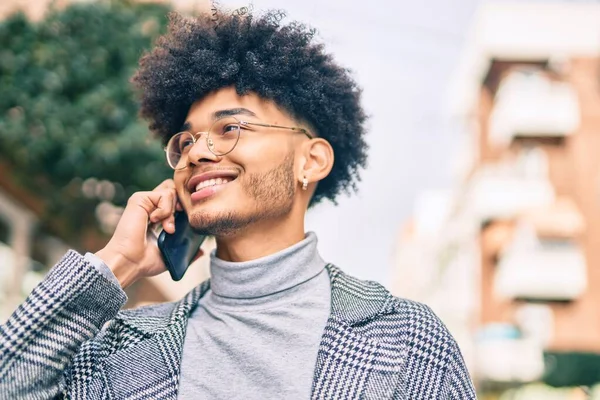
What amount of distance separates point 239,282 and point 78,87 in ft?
29.0

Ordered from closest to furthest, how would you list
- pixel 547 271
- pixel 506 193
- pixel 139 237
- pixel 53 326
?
pixel 53 326, pixel 139 237, pixel 547 271, pixel 506 193

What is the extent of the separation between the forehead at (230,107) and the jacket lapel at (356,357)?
63cm

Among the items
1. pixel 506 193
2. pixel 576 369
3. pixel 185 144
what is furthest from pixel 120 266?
pixel 506 193

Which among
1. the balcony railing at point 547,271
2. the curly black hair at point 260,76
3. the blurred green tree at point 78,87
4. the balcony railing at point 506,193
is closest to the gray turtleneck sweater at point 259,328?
the curly black hair at point 260,76

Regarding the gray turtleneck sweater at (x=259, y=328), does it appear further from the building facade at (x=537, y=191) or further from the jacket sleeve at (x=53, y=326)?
the building facade at (x=537, y=191)

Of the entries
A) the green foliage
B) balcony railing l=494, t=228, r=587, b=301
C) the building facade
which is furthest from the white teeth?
balcony railing l=494, t=228, r=587, b=301

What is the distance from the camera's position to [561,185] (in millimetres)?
26422

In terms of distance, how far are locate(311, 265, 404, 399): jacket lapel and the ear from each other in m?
0.49

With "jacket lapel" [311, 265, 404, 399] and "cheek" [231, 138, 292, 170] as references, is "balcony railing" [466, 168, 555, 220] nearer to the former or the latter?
"cheek" [231, 138, 292, 170]

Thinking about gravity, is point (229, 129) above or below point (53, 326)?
above

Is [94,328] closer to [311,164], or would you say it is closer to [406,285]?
[311,164]

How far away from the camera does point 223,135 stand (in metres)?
→ 2.67

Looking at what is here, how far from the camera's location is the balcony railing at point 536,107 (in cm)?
2634

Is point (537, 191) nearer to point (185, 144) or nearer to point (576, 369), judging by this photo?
point (576, 369)
